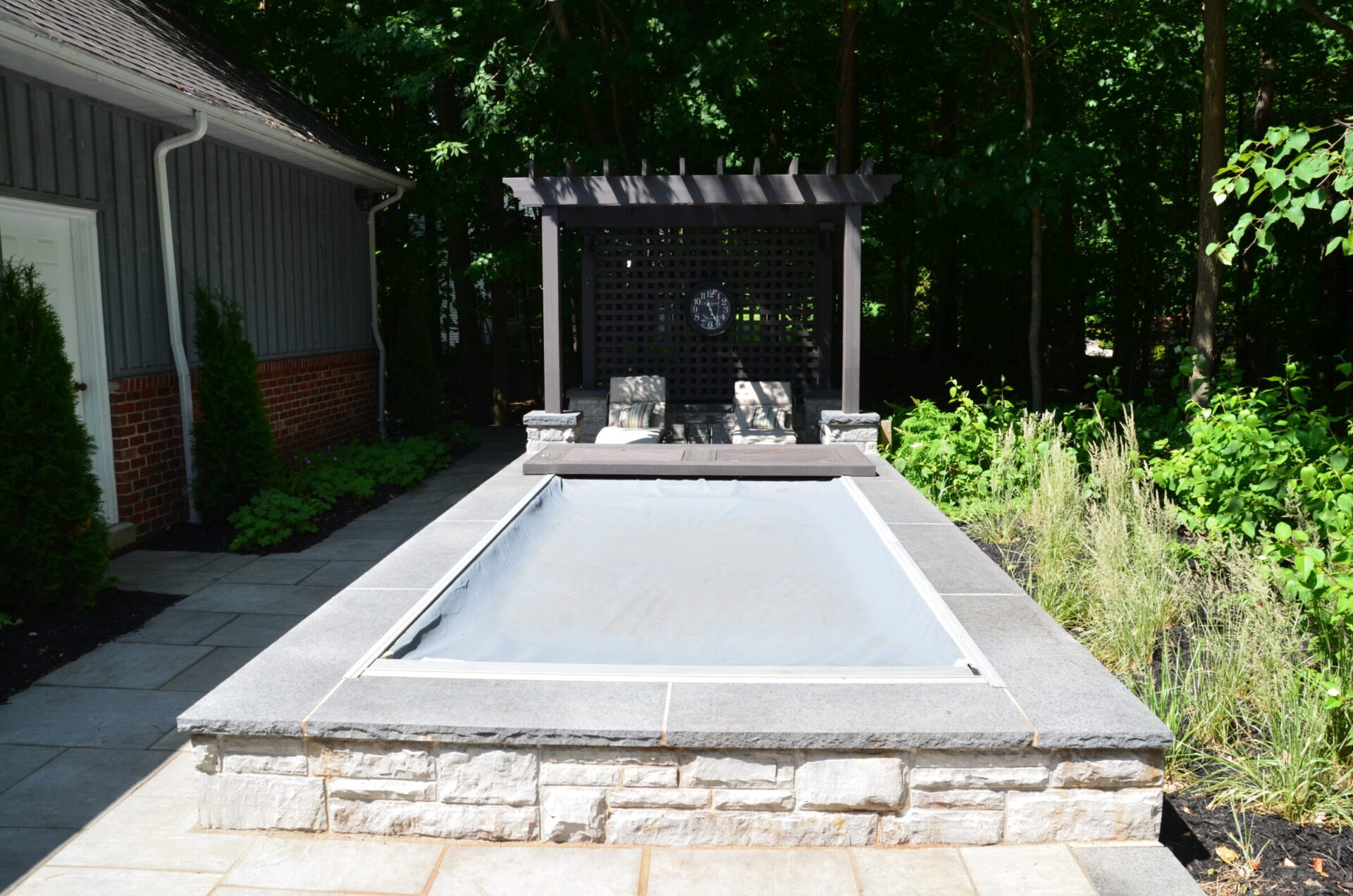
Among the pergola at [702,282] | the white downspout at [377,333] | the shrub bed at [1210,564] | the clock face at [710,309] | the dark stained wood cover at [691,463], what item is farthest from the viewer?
the white downspout at [377,333]

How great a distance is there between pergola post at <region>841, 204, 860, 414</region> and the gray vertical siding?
4.61m

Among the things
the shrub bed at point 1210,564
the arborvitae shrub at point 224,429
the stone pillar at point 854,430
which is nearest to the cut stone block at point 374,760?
the shrub bed at point 1210,564

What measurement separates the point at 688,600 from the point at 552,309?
4981 mm

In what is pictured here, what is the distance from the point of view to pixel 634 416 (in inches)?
344

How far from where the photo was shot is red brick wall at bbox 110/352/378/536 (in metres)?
6.35

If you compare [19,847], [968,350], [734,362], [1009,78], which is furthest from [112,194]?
[968,350]

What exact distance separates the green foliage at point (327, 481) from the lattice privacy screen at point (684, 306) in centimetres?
186

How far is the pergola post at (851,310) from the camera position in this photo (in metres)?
8.08

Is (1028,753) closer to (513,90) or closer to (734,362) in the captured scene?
(734,362)

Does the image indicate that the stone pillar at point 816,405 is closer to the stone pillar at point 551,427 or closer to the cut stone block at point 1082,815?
the stone pillar at point 551,427

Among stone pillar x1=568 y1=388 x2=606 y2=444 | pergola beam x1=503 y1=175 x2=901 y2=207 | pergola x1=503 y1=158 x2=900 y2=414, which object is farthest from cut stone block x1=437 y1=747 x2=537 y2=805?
pergola x1=503 y1=158 x2=900 y2=414

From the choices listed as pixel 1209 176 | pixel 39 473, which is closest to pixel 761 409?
pixel 1209 176

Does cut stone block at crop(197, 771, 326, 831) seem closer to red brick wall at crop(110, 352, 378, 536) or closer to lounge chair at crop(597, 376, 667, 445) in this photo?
red brick wall at crop(110, 352, 378, 536)

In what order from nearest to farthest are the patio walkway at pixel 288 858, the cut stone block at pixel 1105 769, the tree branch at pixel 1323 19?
the patio walkway at pixel 288 858, the cut stone block at pixel 1105 769, the tree branch at pixel 1323 19
